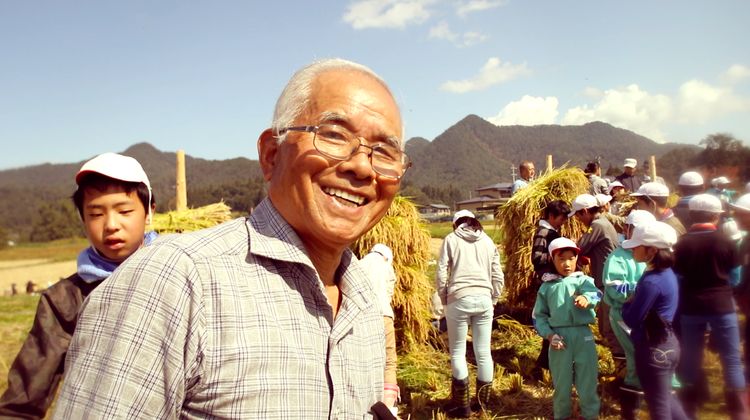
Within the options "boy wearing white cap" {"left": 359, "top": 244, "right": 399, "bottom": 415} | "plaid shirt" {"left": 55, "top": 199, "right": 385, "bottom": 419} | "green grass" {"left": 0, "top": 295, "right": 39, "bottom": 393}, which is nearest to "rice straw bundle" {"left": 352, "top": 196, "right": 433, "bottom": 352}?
"boy wearing white cap" {"left": 359, "top": 244, "right": 399, "bottom": 415}

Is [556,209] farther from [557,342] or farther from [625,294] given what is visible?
[557,342]

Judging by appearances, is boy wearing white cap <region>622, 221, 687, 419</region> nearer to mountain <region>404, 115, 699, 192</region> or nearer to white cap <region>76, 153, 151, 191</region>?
white cap <region>76, 153, 151, 191</region>

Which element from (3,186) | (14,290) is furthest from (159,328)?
(3,186)

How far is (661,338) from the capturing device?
11.7 ft

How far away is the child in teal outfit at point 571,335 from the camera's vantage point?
418 cm

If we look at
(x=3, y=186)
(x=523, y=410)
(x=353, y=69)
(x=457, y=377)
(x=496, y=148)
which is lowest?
(x=523, y=410)

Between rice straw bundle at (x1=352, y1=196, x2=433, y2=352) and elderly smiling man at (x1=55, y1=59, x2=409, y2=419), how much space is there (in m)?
4.94

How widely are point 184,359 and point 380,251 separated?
3.62 meters

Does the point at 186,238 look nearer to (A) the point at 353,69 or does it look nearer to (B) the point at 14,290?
(A) the point at 353,69

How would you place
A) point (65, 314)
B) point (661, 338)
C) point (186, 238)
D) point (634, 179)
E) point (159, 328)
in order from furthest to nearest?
point (634, 179), point (661, 338), point (65, 314), point (186, 238), point (159, 328)

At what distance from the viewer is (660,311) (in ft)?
11.8

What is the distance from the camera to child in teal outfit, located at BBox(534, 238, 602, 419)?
165 inches

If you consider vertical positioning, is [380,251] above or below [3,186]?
below

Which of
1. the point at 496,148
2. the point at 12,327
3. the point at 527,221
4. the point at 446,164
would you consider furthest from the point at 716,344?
the point at 496,148
